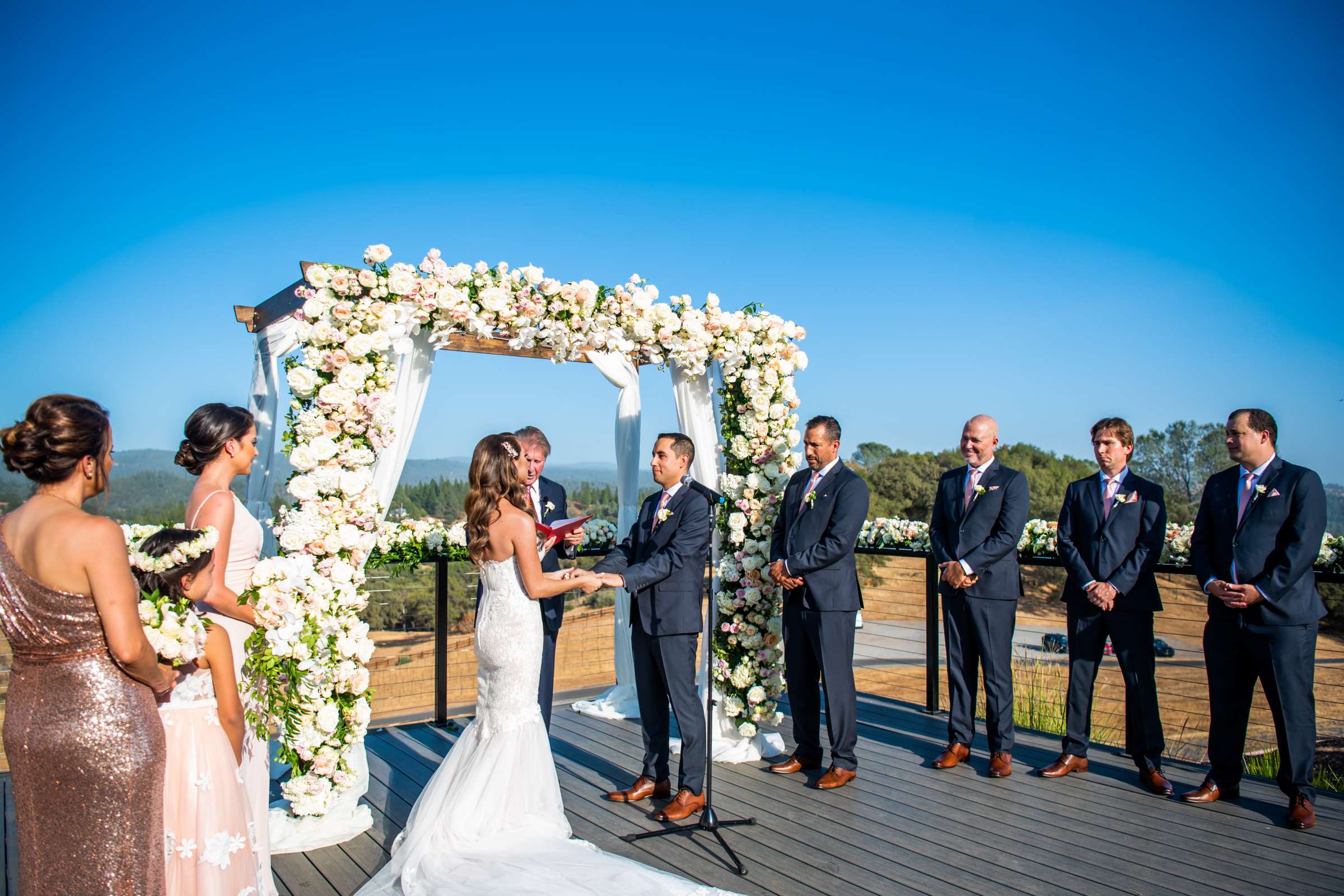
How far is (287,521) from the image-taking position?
4289 mm

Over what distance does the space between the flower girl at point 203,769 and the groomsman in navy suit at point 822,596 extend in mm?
3013

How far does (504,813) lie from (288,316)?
324cm

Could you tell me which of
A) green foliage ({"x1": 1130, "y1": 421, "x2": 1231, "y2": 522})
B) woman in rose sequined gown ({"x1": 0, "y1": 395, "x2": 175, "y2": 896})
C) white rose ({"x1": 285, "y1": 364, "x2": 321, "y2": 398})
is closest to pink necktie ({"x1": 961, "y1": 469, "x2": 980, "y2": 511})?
white rose ({"x1": 285, "y1": 364, "x2": 321, "y2": 398})

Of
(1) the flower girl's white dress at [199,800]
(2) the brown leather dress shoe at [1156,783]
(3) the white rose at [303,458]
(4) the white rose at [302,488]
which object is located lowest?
(2) the brown leather dress shoe at [1156,783]

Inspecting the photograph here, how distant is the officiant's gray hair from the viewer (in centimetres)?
A: 519

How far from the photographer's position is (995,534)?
5.08 meters

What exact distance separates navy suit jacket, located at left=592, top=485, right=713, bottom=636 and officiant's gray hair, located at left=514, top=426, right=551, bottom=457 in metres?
0.91

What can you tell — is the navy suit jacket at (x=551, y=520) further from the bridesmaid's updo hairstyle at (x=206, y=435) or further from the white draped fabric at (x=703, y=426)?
the bridesmaid's updo hairstyle at (x=206, y=435)

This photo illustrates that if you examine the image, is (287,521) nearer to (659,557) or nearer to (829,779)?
(659,557)

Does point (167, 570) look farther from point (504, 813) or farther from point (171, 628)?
point (504, 813)

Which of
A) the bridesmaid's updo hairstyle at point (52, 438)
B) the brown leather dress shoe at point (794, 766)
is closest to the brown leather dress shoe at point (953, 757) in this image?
the brown leather dress shoe at point (794, 766)

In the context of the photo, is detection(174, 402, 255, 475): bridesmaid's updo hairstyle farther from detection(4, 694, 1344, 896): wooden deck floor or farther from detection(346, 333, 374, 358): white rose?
detection(4, 694, 1344, 896): wooden deck floor

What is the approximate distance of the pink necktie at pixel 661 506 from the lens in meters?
4.70

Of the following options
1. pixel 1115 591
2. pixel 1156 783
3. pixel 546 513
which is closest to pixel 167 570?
pixel 546 513
